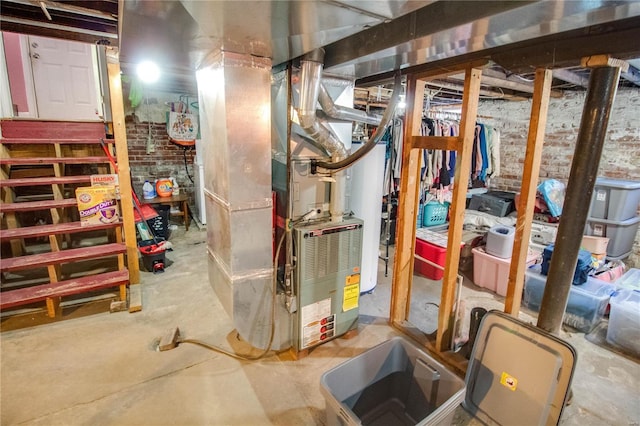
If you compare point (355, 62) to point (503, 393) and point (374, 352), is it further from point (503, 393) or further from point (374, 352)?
point (503, 393)

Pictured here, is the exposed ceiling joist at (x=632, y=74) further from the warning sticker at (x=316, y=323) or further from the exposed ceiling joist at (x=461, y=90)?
the warning sticker at (x=316, y=323)

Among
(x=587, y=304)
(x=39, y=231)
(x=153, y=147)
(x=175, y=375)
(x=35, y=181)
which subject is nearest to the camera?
(x=175, y=375)

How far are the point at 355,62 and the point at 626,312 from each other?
2574 millimetres

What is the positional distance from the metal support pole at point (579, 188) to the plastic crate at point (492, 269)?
4.43 ft

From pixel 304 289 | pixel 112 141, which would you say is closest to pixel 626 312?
pixel 304 289

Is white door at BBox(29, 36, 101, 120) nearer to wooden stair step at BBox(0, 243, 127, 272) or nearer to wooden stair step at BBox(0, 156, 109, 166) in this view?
wooden stair step at BBox(0, 156, 109, 166)

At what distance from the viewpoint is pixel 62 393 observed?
1892mm

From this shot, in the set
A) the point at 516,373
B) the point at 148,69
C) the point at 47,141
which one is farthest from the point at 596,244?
the point at 47,141

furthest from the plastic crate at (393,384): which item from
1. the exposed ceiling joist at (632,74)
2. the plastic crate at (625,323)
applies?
the exposed ceiling joist at (632,74)

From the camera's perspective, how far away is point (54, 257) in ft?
8.77

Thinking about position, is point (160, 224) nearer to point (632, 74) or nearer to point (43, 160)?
point (43, 160)

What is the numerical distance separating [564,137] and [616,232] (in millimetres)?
1292

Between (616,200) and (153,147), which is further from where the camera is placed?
(153,147)

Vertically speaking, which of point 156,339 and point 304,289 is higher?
point 304,289
